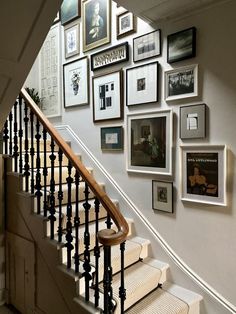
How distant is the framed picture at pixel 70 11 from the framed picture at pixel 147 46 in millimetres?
1128

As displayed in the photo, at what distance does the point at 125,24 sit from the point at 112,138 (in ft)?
4.09

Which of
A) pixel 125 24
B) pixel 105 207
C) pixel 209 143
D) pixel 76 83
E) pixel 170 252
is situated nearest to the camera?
pixel 105 207

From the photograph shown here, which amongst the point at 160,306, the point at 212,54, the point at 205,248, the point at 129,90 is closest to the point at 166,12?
the point at 212,54

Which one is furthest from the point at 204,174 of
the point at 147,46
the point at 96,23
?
the point at 96,23

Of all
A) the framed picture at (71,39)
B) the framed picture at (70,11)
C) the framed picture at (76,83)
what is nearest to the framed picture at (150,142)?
the framed picture at (76,83)

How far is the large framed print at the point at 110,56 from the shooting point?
276cm

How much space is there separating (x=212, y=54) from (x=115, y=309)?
7.16 ft

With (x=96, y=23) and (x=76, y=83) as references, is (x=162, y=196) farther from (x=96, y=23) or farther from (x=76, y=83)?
(x=96, y=23)

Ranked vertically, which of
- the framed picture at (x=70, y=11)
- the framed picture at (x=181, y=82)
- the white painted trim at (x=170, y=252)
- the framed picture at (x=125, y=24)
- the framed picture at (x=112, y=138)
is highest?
the framed picture at (x=70, y=11)

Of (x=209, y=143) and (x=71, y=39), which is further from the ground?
(x=71, y=39)

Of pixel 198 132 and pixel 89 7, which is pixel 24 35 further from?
pixel 89 7

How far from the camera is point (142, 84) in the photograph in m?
2.62

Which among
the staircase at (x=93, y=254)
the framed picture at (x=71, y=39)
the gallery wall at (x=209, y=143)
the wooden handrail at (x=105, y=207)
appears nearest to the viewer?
the wooden handrail at (x=105, y=207)

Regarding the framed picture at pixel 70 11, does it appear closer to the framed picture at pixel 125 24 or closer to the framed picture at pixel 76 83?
the framed picture at pixel 76 83
